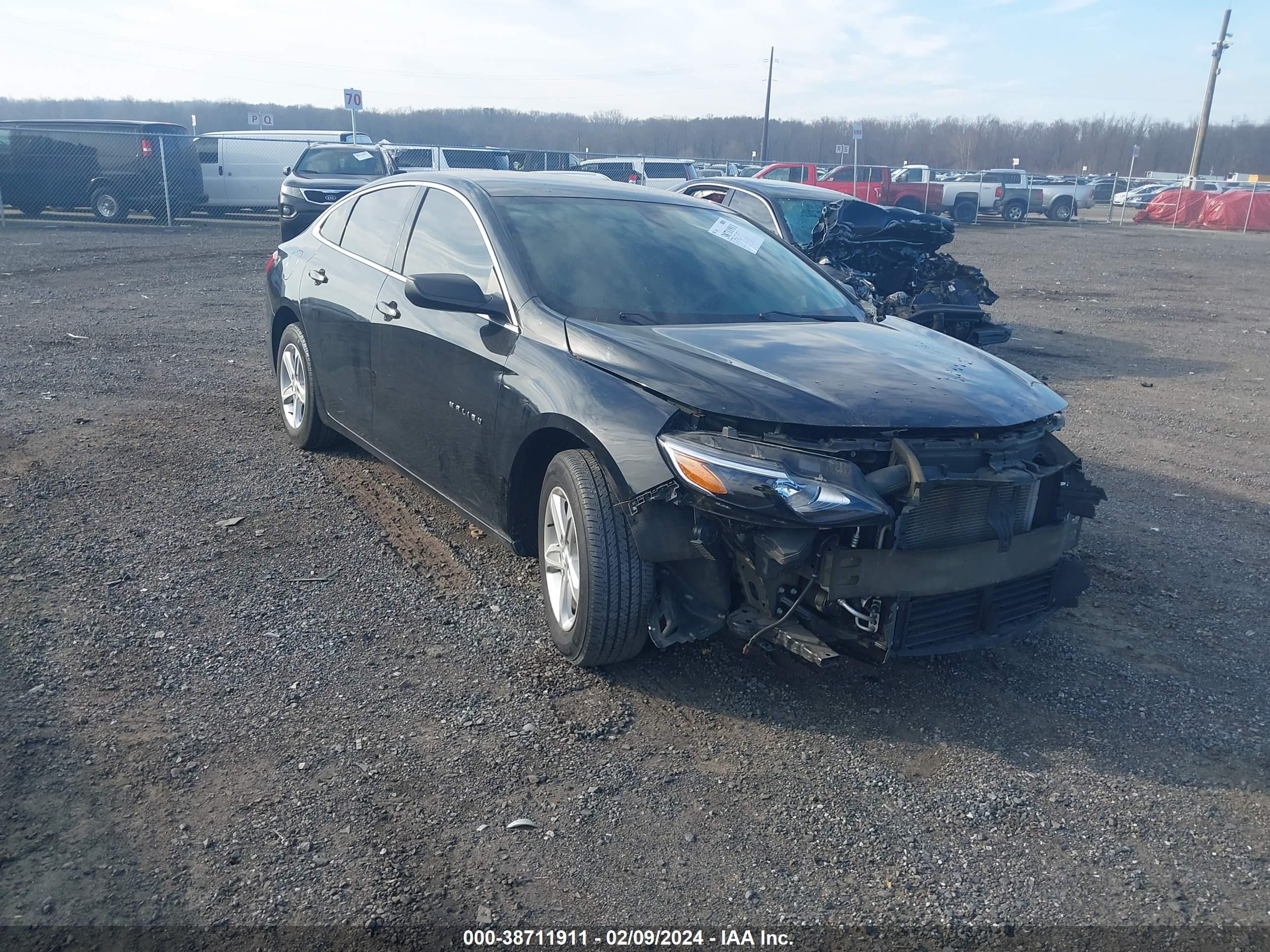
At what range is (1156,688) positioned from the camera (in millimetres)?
3768

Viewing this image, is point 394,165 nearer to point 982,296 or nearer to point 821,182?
point 982,296

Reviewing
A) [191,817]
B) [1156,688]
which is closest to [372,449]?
[191,817]

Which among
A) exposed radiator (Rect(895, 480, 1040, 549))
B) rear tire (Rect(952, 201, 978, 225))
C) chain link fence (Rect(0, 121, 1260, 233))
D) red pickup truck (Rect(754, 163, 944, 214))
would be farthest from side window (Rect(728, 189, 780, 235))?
rear tire (Rect(952, 201, 978, 225))

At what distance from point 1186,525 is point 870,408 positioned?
3221mm

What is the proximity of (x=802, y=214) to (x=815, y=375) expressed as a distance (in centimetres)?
807

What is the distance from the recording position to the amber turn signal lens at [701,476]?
3.12 metres

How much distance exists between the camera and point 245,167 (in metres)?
23.4

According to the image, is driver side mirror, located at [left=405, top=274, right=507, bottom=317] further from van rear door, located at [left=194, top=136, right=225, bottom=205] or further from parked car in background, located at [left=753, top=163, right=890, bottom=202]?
parked car in background, located at [left=753, top=163, right=890, bottom=202]

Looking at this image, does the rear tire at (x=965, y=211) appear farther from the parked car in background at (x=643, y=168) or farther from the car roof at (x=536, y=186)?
the car roof at (x=536, y=186)

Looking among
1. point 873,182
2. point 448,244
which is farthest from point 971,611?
point 873,182

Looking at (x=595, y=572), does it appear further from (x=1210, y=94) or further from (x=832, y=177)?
(x=1210, y=94)

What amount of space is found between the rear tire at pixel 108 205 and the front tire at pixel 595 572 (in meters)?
21.4

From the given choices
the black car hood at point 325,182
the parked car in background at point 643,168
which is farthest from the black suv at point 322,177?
the parked car in background at point 643,168

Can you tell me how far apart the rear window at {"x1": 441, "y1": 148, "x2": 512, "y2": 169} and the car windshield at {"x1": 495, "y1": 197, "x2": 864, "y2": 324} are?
63.1 feet
